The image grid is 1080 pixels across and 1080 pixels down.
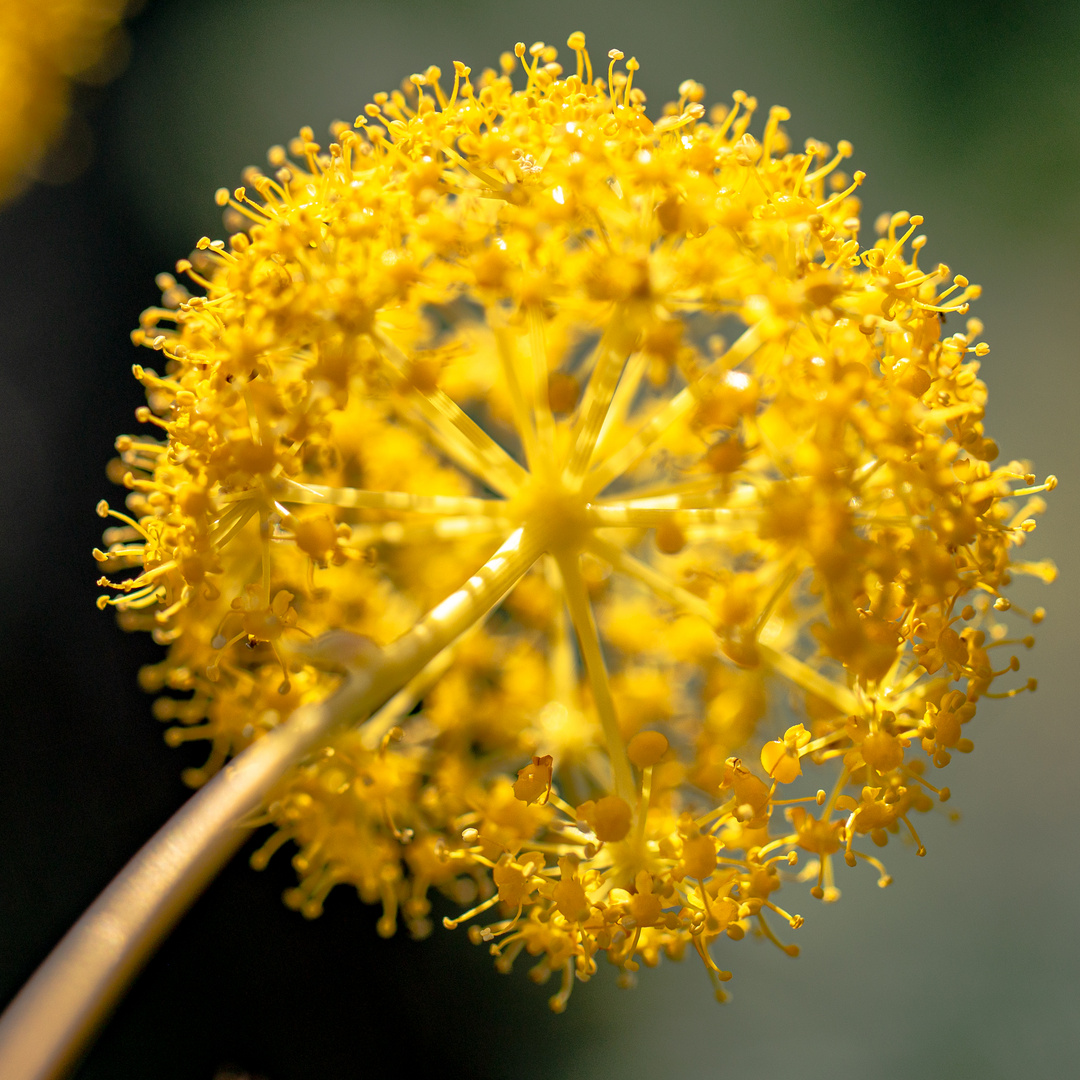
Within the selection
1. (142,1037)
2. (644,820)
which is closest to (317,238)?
(644,820)

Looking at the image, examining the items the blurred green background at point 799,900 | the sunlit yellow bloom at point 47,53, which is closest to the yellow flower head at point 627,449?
the blurred green background at point 799,900

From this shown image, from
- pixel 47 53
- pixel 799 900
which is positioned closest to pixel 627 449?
pixel 799 900

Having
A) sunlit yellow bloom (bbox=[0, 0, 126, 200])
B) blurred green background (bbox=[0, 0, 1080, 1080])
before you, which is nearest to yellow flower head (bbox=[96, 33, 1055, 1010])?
blurred green background (bbox=[0, 0, 1080, 1080])

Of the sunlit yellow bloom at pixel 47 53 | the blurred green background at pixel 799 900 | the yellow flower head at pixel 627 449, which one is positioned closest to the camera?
the yellow flower head at pixel 627 449

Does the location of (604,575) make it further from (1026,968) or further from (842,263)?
(1026,968)

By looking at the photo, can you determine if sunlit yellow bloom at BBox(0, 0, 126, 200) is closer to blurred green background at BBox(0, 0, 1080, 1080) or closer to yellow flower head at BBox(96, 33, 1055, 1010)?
blurred green background at BBox(0, 0, 1080, 1080)

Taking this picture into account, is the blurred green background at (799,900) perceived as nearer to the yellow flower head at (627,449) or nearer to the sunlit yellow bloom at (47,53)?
the sunlit yellow bloom at (47,53)

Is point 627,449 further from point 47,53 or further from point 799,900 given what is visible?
point 47,53
